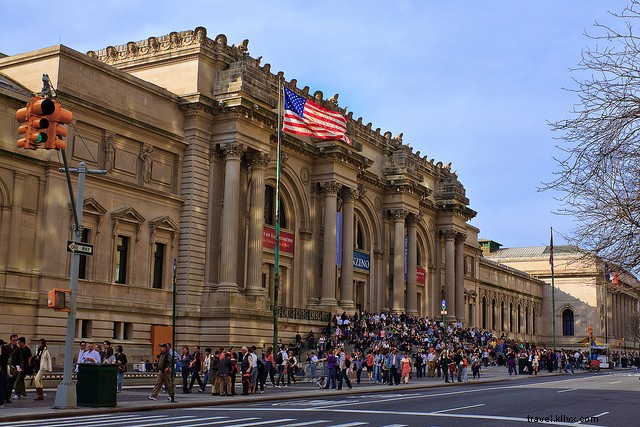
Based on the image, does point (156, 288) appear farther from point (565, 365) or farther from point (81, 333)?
point (565, 365)

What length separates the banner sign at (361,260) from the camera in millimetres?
61156

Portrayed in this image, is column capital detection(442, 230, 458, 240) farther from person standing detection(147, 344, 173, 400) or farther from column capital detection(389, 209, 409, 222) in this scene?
person standing detection(147, 344, 173, 400)

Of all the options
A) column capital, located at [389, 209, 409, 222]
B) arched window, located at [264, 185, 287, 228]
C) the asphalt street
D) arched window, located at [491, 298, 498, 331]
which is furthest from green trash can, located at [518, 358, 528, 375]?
arched window, located at [491, 298, 498, 331]

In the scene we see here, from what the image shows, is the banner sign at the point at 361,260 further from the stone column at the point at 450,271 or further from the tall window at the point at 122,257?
the tall window at the point at 122,257

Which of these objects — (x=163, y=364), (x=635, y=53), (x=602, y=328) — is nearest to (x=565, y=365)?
(x=163, y=364)

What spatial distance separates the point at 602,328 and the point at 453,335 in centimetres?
7260

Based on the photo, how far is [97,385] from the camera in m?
22.6

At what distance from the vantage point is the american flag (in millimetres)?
42000

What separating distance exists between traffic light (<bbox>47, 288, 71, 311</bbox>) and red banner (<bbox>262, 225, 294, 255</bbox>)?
2820cm

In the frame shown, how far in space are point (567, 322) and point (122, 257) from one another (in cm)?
10329

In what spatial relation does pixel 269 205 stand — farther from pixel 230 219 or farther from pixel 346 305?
pixel 346 305

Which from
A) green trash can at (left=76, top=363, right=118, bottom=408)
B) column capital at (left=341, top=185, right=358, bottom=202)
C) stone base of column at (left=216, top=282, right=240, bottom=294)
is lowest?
green trash can at (left=76, top=363, right=118, bottom=408)

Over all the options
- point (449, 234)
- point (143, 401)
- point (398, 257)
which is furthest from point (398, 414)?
point (449, 234)

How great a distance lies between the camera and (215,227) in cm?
4594
